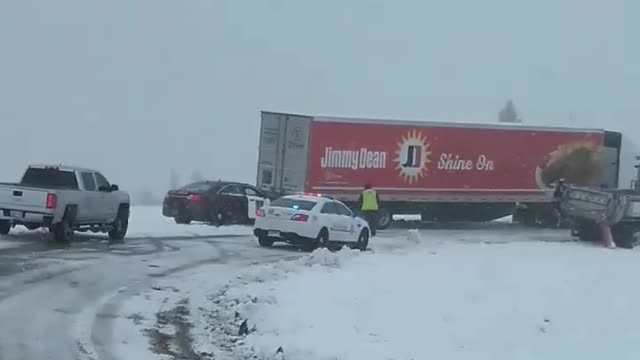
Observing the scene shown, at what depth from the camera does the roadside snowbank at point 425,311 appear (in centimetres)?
1214

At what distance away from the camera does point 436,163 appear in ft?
125

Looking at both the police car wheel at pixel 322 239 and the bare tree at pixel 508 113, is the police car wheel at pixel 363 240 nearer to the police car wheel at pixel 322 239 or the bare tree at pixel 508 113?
the police car wheel at pixel 322 239

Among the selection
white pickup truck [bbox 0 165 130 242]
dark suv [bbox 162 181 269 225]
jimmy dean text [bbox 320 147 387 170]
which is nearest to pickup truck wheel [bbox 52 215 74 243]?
white pickup truck [bbox 0 165 130 242]

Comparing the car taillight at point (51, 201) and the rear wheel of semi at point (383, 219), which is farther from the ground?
the car taillight at point (51, 201)

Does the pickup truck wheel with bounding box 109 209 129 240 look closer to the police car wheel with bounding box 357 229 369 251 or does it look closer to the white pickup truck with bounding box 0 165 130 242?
the white pickup truck with bounding box 0 165 130 242

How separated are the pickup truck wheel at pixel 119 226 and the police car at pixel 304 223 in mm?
3096

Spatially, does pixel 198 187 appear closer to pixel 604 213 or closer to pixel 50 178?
pixel 50 178

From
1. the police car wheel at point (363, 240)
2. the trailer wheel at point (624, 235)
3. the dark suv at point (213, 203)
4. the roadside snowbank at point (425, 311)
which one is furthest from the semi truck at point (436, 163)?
the roadside snowbank at point (425, 311)

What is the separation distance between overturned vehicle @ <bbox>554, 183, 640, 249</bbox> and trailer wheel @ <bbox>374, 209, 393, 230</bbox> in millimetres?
5966

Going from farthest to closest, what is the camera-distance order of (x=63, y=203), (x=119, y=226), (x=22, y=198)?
(x=119, y=226) → (x=63, y=203) → (x=22, y=198)

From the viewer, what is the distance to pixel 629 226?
1277 inches

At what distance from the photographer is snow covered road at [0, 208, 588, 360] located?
1171cm

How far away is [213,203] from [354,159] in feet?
18.3

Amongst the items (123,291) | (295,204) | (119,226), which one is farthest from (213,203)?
(123,291)
